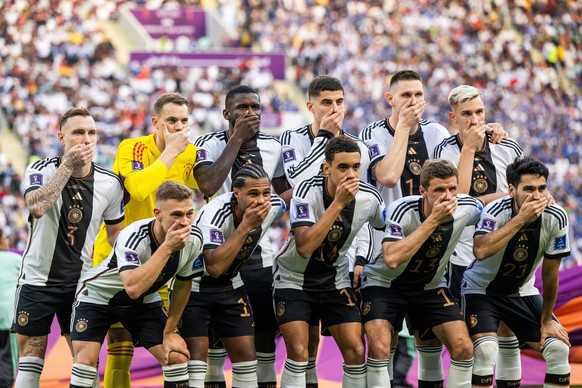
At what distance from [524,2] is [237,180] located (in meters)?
27.3

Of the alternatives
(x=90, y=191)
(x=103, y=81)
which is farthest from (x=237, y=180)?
(x=103, y=81)

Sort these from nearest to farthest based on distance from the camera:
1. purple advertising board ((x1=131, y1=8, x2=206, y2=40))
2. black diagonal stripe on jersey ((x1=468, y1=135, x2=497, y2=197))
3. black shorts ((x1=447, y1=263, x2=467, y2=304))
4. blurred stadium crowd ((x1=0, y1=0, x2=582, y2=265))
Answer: black shorts ((x1=447, y1=263, x2=467, y2=304))
black diagonal stripe on jersey ((x1=468, y1=135, x2=497, y2=197))
blurred stadium crowd ((x1=0, y1=0, x2=582, y2=265))
purple advertising board ((x1=131, y1=8, x2=206, y2=40))

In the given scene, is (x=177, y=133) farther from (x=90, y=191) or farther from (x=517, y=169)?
(x=517, y=169)

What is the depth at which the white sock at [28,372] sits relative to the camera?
6.83 metres

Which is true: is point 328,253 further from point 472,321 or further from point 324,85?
point 324,85

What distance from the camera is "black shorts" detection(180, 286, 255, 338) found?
22.6ft

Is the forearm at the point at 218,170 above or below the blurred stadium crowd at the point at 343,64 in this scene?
below

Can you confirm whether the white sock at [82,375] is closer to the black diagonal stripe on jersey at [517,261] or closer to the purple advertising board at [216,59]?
the black diagonal stripe on jersey at [517,261]

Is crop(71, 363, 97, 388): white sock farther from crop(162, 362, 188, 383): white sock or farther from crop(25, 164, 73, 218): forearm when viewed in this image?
crop(25, 164, 73, 218): forearm

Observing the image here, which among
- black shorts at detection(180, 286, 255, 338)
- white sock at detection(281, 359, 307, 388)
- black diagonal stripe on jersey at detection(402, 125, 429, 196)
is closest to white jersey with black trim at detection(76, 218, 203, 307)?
black shorts at detection(180, 286, 255, 338)

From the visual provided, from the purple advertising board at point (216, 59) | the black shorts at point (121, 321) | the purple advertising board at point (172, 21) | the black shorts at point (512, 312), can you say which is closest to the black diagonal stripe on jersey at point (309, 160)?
the black shorts at point (121, 321)

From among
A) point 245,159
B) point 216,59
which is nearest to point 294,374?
point 245,159

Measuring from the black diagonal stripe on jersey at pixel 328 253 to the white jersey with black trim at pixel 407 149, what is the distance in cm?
75

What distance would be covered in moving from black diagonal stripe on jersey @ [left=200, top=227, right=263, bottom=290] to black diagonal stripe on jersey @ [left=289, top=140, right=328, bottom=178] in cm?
65
